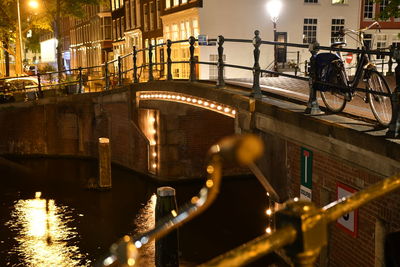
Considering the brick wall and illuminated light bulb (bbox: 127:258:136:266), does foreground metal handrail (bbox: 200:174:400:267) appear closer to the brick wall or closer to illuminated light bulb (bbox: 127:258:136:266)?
illuminated light bulb (bbox: 127:258:136:266)

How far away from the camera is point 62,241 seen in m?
12.2

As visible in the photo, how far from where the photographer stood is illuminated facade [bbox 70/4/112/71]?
1913 inches

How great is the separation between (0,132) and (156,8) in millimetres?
15902

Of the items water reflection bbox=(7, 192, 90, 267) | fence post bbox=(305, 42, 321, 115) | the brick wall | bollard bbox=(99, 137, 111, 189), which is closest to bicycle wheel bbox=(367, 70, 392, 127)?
the brick wall

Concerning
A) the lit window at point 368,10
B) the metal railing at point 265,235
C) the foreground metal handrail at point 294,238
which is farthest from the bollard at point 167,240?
the lit window at point 368,10

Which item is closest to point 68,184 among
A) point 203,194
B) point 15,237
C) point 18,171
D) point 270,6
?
point 18,171

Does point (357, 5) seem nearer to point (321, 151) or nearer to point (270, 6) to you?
point (270, 6)

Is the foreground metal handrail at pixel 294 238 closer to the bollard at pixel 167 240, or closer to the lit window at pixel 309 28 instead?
the bollard at pixel 167 240

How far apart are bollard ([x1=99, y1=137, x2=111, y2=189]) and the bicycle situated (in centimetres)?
910

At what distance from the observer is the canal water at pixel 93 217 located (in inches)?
452

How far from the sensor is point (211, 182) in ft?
5.44

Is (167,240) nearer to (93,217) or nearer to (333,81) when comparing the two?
(333,81)

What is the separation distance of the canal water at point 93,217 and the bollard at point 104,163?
0.31 meters

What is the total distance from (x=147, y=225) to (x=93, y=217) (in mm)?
1593
